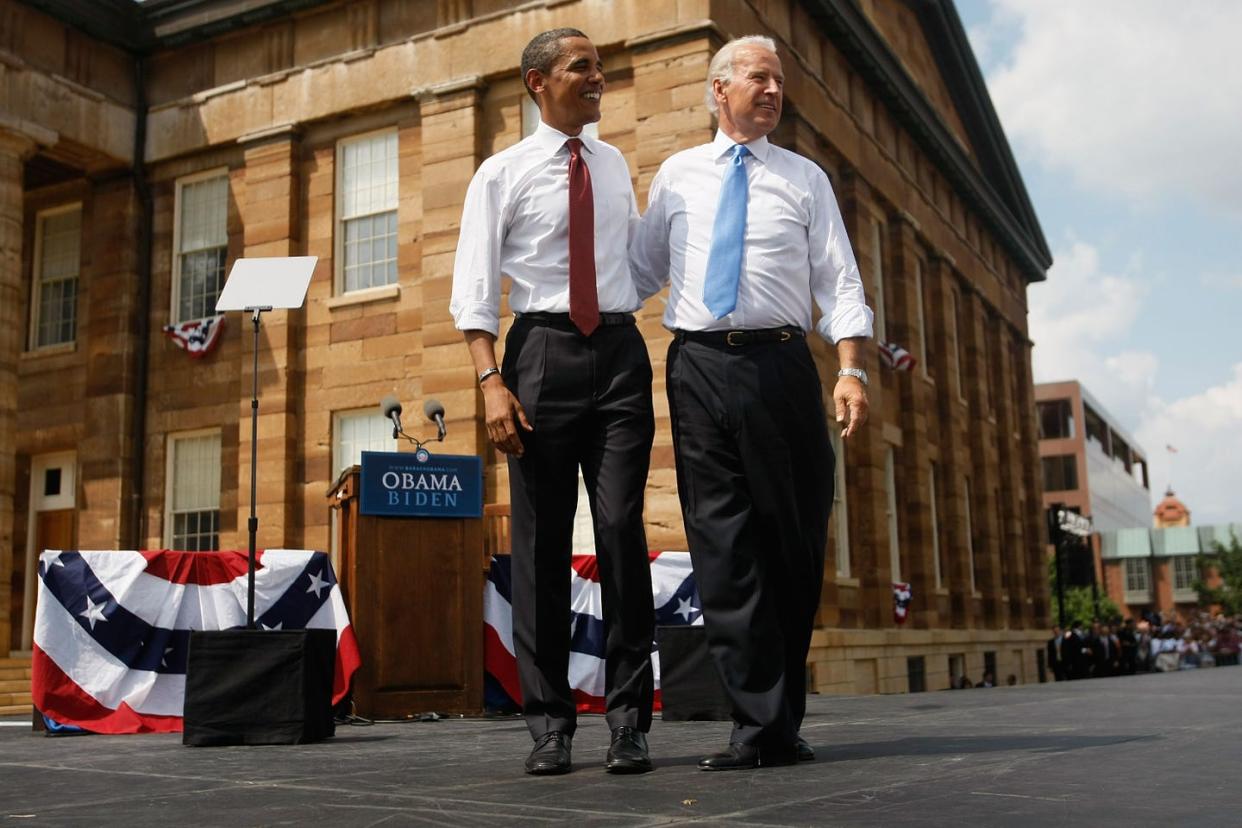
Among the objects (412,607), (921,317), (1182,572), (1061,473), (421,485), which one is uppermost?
(1061,473)

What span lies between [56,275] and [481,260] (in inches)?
781

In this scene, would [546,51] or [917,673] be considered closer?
[546,51]

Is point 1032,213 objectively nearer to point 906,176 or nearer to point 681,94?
point 906,176

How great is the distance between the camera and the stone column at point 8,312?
1864 centimetres

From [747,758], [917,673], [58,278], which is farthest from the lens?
[917,673]

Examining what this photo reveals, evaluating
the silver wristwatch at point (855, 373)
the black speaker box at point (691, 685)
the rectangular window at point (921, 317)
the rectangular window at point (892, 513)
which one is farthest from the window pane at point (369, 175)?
the silver wristwatch at point (855, 373)

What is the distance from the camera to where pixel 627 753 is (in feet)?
14.4

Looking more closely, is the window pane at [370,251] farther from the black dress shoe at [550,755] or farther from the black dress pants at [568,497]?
the black dress shoe at [550,755]

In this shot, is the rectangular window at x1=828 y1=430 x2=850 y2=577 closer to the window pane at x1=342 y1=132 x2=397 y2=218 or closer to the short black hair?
the window pane at x1=342 y1=132 x2=397 y2=218

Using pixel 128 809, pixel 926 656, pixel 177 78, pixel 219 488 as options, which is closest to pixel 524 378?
pixel 128 809

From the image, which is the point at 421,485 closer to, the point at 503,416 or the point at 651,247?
the point at 651,247

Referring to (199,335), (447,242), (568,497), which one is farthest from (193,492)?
(568,497)

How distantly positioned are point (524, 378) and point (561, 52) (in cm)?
121

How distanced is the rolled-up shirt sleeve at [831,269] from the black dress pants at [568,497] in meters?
0.76
